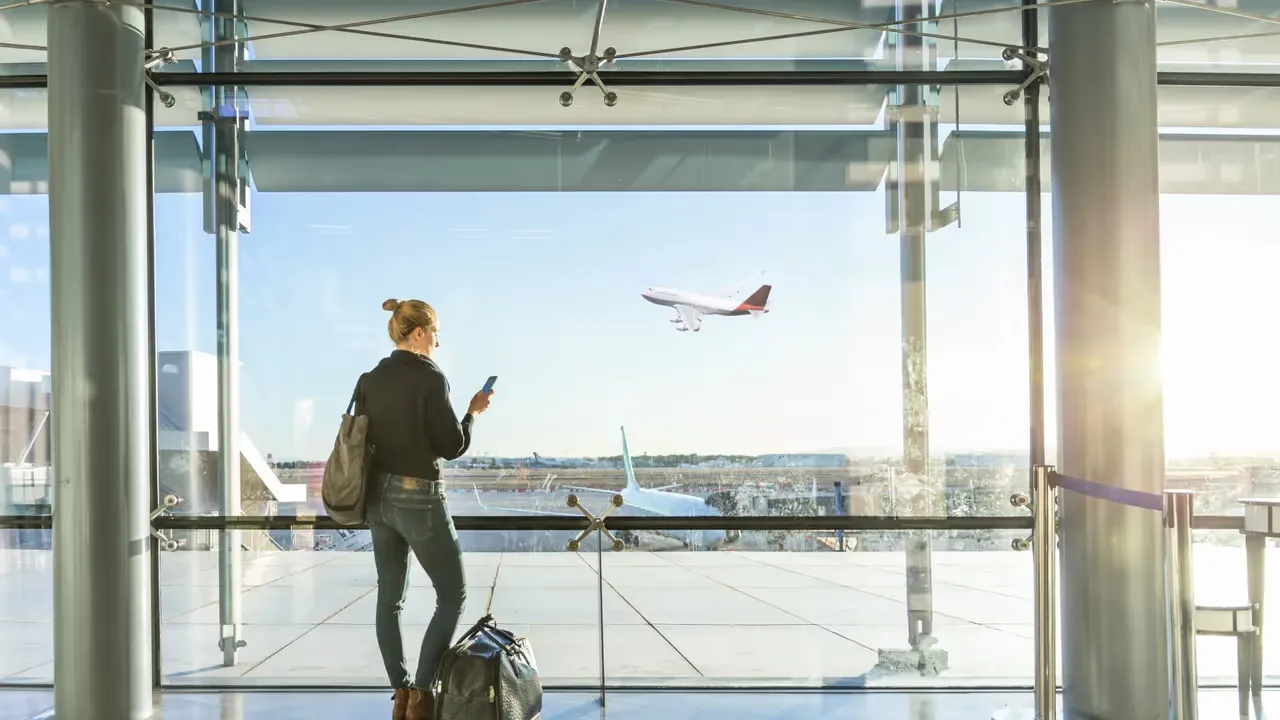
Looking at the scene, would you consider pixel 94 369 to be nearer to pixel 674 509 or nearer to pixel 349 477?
pixel 349 477

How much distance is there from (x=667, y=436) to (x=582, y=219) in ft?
4.05

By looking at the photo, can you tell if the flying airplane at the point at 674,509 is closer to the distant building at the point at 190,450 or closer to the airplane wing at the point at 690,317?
the airplane wing at the point at 690,317

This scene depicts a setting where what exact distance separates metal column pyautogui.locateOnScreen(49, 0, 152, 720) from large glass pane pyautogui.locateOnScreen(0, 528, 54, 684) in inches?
38.3

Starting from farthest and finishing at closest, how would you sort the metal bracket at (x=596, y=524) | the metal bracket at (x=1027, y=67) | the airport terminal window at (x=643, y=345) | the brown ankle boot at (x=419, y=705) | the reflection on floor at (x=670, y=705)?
the airport terminal window at (x=643, y=345), the metal bracket at (x=1027, y=67), the metal bracket at (x=596, y=524), the reflection on floor at (x=670, y=705), the brown ankle boot at (x=419, y=705)

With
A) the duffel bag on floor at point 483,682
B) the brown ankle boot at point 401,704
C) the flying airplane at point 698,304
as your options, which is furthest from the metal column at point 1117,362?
the brown ankle boot at point 401,704

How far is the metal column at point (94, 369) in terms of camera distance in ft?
15.4

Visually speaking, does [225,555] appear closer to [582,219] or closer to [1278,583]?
[582,219]

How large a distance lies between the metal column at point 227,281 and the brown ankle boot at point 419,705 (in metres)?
1.54

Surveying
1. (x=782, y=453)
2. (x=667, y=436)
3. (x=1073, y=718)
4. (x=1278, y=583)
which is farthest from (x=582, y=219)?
(x=1278, y=583)

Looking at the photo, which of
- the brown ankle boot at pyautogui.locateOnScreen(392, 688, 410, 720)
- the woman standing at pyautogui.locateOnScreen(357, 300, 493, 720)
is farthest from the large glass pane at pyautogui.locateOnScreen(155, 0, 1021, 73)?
the brown ankle boot at pyautogui.locateOnScreen(392, 688, 410, 720)

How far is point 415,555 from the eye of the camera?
4.24 metres

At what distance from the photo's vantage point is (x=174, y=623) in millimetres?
5379

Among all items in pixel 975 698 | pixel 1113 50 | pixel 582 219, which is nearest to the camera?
pixel 1113 50

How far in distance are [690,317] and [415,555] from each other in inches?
79.1
